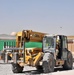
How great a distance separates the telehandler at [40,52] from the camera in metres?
18.6

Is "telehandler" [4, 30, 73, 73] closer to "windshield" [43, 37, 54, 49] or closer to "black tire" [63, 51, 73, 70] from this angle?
"windshield" [43, 37, 54, 49]

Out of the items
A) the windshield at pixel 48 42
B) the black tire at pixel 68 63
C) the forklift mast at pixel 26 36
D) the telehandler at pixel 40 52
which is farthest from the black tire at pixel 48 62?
the black tire at pixel 68 63

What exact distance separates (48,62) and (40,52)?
0.90m

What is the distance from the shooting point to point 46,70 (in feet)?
61.4

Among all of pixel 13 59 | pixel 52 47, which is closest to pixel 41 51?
pixel 52 47

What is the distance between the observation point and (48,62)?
18828 millimetres

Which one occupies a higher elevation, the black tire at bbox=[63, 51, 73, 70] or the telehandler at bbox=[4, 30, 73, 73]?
the telehandler at bbox=[4, 30, 73, 73]

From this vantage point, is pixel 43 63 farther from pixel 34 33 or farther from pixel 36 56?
pixel 34 33

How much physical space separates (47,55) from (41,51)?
3.35 ft

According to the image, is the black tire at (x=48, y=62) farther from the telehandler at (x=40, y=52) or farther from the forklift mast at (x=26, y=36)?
the forklift mast at (x=26, y=36)

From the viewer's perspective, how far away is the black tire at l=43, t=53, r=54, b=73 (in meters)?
18.8

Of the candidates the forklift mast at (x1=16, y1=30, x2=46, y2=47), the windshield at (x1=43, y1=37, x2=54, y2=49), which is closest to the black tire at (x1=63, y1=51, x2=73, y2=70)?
the windshield at (x1=43, y1=37, x2=54, y2=49)

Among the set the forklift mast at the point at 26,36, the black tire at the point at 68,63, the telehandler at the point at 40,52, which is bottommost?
the black tire at the point at 68,63

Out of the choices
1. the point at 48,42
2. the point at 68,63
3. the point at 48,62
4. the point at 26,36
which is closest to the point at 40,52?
the point at 48,62
